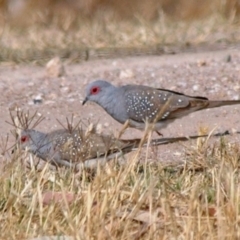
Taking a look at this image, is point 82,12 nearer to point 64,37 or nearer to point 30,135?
point 64,37

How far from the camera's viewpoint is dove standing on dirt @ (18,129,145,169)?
569 centimetres

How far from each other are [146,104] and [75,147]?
1.53 metres

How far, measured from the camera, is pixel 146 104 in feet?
24.3

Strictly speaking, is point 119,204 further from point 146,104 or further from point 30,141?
point 146,104

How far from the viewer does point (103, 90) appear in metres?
7.56

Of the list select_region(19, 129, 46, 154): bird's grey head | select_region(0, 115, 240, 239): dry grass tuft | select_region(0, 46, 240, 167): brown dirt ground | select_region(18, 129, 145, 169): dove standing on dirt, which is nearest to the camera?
select_region(0, 115, 240, 239): dry grass tuft

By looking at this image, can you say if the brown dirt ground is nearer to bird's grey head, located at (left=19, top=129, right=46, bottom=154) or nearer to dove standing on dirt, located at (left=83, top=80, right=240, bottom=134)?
dove standing on dirt, located at (left=83, top=80, right=240, bottom=134)

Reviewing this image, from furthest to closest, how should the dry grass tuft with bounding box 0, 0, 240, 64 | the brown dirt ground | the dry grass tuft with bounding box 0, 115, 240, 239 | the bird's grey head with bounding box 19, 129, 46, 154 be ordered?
the dry grass tuft with bounding box 0, 0, 240, 64 → the brown dirt ground → the bird's grey head with bounding box 19, 129, 46, 154 → the dry grass tuft with bounding box 0, 115, 240, 239

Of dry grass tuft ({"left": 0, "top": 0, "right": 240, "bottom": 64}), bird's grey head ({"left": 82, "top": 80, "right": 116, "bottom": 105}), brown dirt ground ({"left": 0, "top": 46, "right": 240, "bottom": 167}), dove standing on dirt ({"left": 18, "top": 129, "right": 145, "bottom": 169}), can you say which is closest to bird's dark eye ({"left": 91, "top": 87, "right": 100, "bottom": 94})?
bird's grey head ({"left": 82, "top": 80, "right": 116, "bottom": 105})

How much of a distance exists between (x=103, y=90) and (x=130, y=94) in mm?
215

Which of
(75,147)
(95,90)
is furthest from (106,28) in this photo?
(75,147)

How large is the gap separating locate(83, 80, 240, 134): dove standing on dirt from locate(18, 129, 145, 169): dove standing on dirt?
1111mm

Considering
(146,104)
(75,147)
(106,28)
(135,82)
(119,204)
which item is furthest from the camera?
(106,28)

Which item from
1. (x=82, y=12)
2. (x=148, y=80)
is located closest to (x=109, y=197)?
(x=148, y=80)
